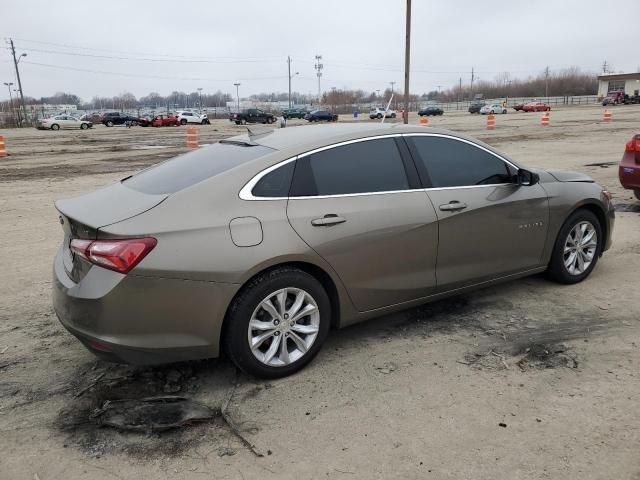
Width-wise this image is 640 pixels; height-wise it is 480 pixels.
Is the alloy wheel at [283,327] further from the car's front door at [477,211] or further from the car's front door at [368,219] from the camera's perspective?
the car's front door at [477,211]

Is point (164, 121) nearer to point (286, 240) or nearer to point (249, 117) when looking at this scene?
point (249, 117)

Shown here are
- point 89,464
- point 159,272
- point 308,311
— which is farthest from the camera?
point 308,311

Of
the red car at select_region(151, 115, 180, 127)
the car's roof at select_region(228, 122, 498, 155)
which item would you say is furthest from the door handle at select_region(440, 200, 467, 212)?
the red car at select_region(151, 115, 180, 127)

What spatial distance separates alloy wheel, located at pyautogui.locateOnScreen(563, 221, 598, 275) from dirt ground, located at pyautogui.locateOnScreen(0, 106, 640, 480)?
0.21 m

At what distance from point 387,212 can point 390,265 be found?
1.23ft

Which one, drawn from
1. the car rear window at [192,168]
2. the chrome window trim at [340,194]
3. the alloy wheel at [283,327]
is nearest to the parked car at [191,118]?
the car rear window at [192,168]

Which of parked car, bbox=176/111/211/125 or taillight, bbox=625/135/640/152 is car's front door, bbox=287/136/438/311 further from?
parked car, bbox=176/111/211/125

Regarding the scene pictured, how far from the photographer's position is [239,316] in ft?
10.9

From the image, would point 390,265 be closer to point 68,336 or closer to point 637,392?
point 637,392

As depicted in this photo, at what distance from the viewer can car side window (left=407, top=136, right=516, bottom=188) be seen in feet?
13.9

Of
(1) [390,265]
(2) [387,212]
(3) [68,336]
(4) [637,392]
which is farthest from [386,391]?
(3) [68,336]

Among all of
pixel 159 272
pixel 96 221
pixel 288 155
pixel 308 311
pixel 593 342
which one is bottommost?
pixel 593 342

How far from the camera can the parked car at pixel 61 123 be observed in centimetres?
4669

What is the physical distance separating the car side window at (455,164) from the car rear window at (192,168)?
4.04 feet
